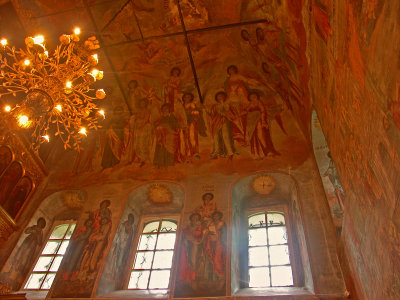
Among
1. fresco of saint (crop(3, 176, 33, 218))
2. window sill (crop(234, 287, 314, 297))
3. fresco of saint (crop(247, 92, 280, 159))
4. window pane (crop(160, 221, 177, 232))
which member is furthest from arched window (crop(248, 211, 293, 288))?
fresco of saint (crop(3, 176, 33, 218))

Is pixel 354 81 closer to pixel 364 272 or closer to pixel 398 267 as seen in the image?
pixel 398 267

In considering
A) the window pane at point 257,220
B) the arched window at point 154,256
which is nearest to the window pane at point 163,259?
the arched window at point 154,256

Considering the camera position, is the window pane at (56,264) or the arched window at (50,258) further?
the window pane at (56,264)

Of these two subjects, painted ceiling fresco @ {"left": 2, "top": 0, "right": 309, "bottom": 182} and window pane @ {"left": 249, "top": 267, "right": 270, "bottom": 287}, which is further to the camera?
painted ceiling fresco @ {"left": 2, "top": 0, "right": 309, "bottom": 182}

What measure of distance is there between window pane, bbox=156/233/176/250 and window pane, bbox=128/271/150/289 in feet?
2.25

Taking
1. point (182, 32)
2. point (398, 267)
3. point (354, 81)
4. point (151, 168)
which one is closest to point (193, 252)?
point (151, 168)

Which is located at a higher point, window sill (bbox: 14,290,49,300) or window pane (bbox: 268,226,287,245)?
window pane (bbox: 268,226,287,245)

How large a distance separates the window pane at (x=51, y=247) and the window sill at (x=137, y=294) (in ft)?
7.50

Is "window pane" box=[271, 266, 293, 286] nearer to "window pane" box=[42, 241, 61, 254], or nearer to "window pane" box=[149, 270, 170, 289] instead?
"window pane" box=[149, 270, 170, 289]

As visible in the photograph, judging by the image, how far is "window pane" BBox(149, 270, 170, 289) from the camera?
6.92 m

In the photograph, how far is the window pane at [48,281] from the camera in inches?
292

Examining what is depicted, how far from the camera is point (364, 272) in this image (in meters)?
4.81

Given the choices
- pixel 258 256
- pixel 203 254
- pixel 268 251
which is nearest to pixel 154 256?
pixel 203 254

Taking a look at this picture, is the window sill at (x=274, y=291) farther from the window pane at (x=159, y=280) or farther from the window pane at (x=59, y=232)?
the window pane at (x=59, y=232)
